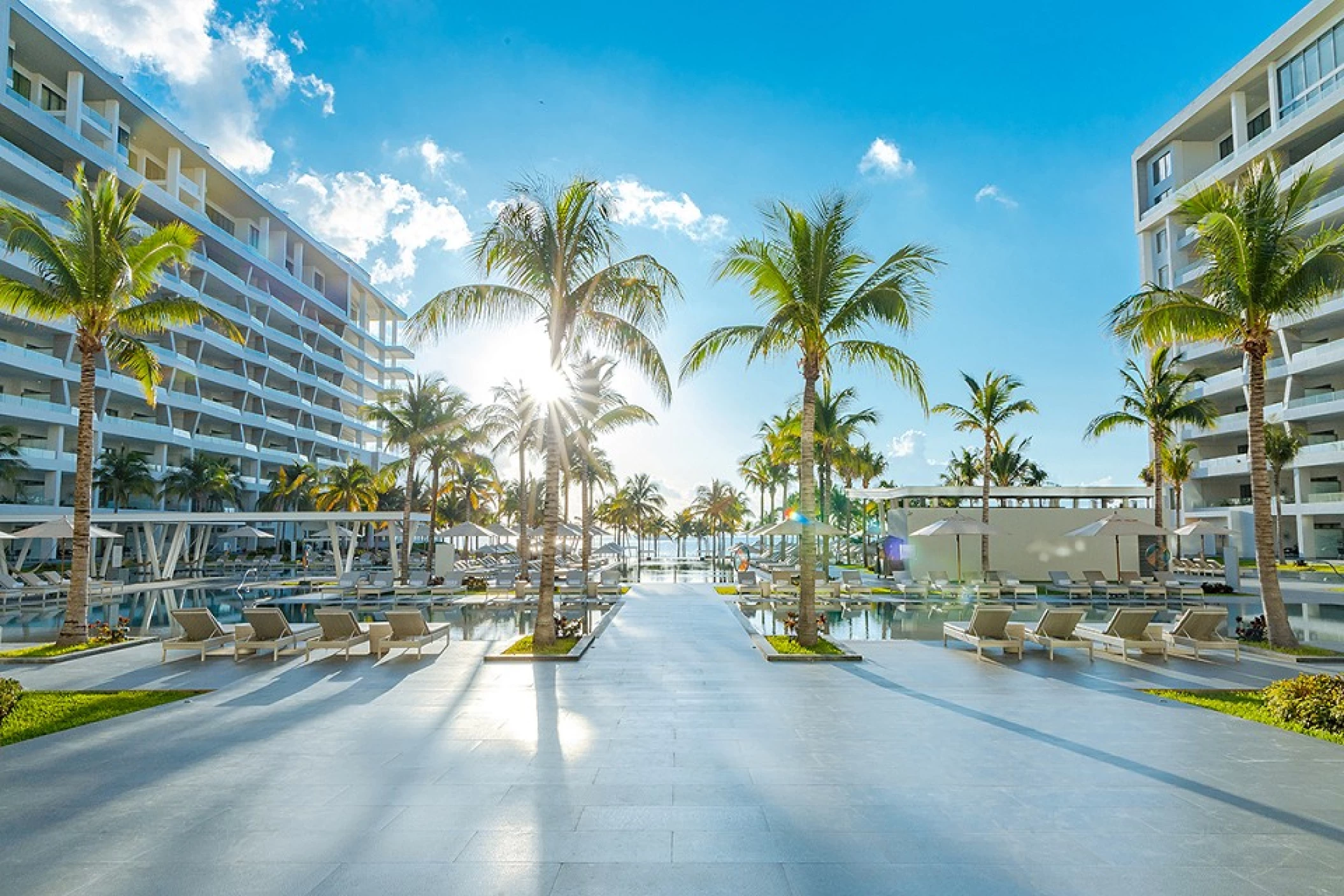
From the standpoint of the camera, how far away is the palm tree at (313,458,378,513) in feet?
170

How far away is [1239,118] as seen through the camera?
153 ft

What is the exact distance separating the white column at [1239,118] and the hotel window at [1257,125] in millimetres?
556

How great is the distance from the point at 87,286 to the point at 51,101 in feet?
134

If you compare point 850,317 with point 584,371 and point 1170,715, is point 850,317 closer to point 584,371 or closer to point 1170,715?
point 1170,715

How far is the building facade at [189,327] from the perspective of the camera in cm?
3922

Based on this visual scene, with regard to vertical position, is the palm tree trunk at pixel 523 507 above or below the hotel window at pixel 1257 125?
below

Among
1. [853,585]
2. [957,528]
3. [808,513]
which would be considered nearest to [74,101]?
[853,585]

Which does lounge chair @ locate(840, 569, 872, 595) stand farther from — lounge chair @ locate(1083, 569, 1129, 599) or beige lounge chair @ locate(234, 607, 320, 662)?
beige lounge chair @ locate(234, 607, 320, 662)

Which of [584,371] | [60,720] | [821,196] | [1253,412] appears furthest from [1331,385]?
[60,720]

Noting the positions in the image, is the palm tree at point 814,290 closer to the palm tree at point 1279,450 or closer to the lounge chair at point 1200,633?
the lounge chair at point 1200,633

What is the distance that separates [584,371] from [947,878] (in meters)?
25.0

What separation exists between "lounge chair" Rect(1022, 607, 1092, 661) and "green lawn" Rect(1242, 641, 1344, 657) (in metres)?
3.15

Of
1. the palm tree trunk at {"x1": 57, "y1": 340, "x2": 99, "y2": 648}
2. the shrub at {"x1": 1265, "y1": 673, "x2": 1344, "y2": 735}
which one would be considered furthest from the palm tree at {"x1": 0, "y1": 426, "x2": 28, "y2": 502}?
the shrub at {"x1": 1265, "y1": 673, "x2": 1344, "y2": 735}

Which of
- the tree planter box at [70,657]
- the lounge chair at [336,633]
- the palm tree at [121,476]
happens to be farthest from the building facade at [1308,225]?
the palm tree at [121,476]
